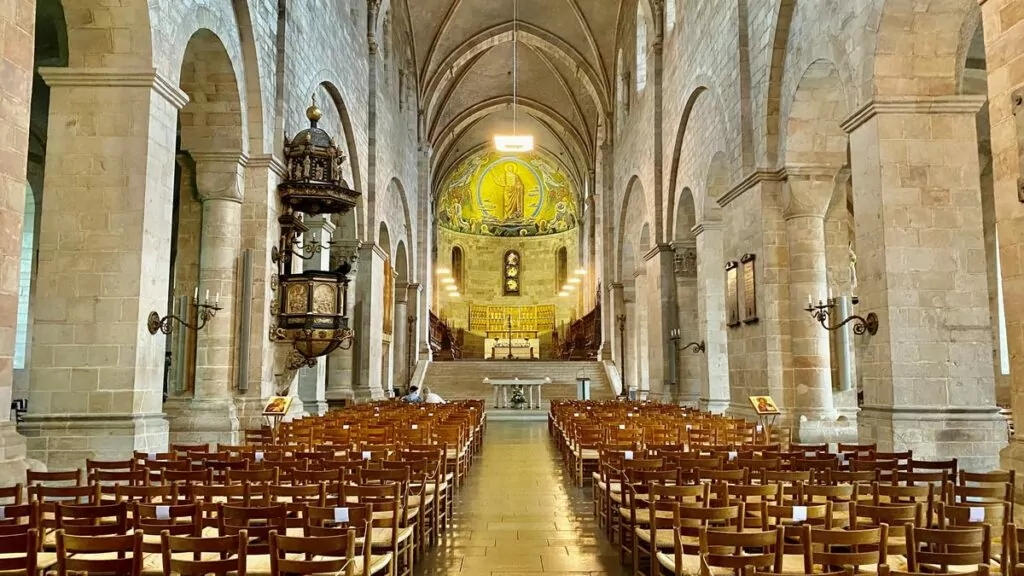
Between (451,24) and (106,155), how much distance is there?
2253 centimetres

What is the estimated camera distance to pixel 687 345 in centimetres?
1858

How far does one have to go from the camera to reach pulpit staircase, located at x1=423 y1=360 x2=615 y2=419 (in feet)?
90.5

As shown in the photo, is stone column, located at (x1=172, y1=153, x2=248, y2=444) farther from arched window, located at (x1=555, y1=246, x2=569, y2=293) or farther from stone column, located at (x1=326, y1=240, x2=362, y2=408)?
arched window, located at (x1=555, y1=246, x2=569, y2=293)

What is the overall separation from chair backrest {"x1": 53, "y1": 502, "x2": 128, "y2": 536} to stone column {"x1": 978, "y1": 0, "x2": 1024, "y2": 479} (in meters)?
6.19

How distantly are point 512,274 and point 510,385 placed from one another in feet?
68.1

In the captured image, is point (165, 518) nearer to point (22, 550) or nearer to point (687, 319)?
point (22, 550)

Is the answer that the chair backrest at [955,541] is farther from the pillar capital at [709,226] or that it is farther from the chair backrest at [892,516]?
the pillar capital at [709,226]

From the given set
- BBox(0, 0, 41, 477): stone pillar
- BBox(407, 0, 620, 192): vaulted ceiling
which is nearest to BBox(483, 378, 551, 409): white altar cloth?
BBox(407, 0, 620, 192): vaulted ceiling

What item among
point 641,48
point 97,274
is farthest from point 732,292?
point 641,48

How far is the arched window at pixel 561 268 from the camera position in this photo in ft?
145

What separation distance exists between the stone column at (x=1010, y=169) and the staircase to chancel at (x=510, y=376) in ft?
67.8

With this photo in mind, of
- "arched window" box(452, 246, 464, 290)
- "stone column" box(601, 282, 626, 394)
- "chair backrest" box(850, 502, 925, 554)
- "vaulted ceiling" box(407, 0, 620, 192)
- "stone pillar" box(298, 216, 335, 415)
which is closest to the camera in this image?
"chair backrest" box(850, 502, 925, 554)

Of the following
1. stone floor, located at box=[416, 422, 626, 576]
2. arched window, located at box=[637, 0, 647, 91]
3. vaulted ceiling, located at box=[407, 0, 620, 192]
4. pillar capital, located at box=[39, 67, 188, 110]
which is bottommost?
stone floor, located at box=[416, 422, 626, 576]

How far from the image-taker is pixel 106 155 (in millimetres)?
8602
